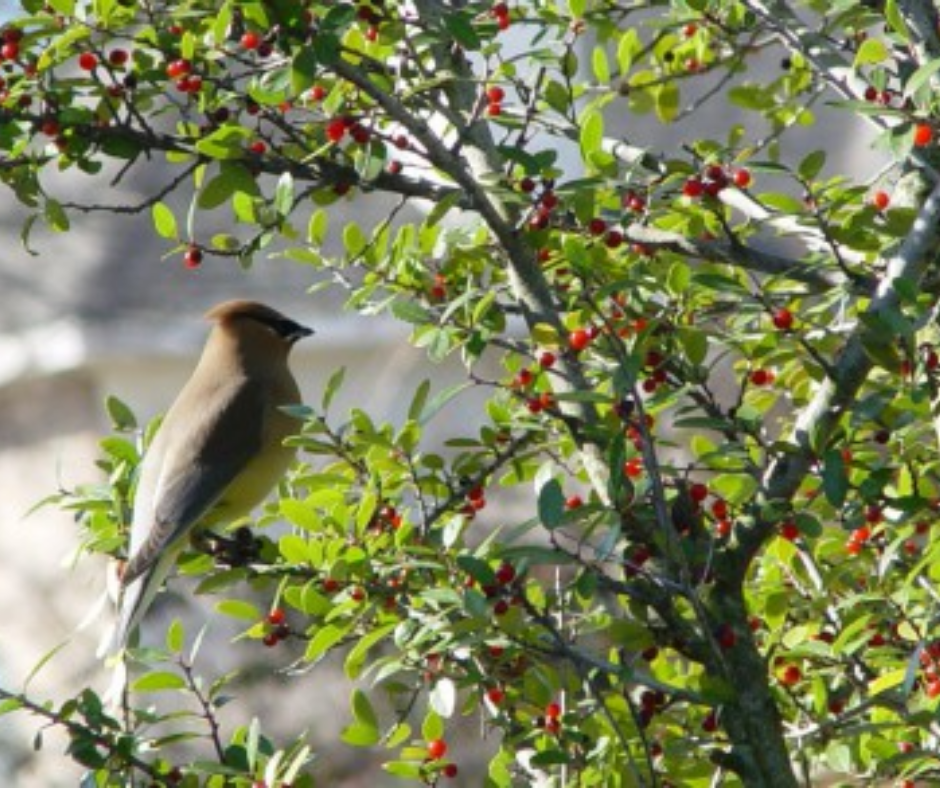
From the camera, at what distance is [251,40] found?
336cm

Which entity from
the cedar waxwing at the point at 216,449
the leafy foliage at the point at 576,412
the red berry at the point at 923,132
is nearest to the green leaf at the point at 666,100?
the leafy foliage at the point at 576,412

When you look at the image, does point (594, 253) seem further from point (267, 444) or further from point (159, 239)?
point (159, 239)

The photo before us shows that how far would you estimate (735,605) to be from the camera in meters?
3.31

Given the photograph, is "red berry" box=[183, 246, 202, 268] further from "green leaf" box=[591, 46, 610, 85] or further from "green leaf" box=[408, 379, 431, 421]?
"green leaf" box=[591, 46, 610, 85]

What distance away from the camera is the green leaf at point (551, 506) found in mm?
2975

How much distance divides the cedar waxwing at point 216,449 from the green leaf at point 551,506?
39.9 inches

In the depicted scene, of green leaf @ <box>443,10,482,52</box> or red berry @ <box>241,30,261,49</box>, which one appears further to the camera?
red berry @ <box>241,30,261,49</box>

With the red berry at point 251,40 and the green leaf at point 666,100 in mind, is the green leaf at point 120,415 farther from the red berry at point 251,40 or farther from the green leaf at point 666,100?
the green leaf at point 666,100

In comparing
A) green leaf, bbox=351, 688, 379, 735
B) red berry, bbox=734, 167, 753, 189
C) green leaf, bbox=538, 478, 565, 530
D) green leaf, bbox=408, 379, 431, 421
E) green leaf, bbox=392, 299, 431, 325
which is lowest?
green leaf, bbox=351, 688, 379, 735

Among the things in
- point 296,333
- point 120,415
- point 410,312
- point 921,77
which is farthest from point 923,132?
point 296,333

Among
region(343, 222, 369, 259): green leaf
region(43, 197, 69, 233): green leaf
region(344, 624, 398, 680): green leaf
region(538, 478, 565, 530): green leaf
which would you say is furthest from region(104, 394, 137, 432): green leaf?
region(538, 478, 565, 530): green leaf

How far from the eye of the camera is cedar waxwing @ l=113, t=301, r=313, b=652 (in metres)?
4.17

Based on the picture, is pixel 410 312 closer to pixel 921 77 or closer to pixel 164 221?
pixel 164 221

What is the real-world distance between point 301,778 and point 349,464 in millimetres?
487
